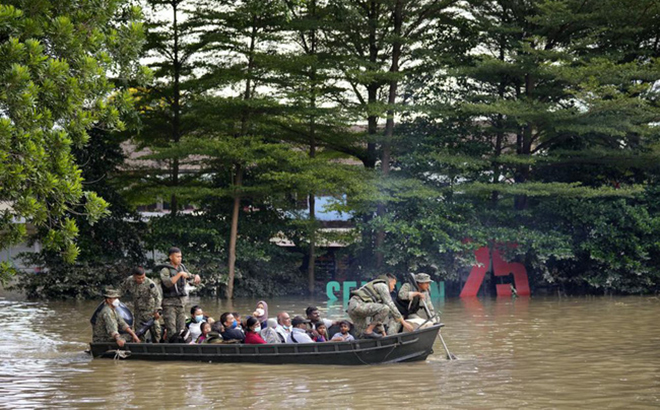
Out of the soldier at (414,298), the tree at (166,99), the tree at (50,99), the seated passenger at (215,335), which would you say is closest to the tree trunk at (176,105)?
the tree at (166,99)

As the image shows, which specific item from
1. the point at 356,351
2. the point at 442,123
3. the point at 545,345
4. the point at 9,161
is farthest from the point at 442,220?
the point at 9,161

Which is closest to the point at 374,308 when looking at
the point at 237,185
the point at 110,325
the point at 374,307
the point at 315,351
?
the point at 374,307

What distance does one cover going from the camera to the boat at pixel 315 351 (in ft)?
55.9

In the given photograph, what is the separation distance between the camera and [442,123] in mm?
34188

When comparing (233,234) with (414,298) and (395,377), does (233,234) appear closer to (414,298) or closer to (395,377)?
(414,298)

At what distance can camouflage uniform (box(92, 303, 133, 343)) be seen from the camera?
58.9 feet

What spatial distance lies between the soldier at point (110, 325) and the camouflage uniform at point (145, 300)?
0.23 m

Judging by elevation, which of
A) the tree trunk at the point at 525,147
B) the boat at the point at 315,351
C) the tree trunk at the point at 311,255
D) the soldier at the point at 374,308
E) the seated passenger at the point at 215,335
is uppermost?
the tree trunk at the point at 525,147

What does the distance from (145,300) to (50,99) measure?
6433 millimetres

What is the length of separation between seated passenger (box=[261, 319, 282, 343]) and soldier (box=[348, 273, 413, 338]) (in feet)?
4.85

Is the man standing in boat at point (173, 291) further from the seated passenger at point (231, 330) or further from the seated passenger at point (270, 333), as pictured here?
the seated passenger at point (270, 333)

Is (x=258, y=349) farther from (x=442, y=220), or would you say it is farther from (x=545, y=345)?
(x=442, y=220)

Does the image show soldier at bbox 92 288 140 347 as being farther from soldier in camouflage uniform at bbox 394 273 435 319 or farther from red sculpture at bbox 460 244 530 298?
red sculpture at bbox 460 244 530 298

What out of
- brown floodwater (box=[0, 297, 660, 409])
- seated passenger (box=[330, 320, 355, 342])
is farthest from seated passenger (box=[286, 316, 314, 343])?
brown floodwater (box=[0, 297, 660, 409])
